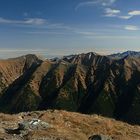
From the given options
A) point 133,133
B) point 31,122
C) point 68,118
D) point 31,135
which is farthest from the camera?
point 68,118

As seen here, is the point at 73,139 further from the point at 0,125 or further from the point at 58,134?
the point at 0,125

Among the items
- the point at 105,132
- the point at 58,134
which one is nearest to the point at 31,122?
the point at 58,134

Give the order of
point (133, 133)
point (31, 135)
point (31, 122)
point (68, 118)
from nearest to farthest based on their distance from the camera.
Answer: point (31, 135)
point (31, 122)
point (133, 133)
point (68, 118)

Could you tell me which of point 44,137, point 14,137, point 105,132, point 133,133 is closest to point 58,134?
point 44,137

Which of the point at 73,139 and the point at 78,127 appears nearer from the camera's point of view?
the point at 73,139

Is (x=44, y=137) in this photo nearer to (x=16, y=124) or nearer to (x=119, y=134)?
(x=16, y=124)

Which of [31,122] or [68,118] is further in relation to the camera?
[68,118]
